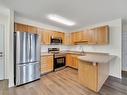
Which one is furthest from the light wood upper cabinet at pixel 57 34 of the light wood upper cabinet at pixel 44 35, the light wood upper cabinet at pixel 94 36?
the light wood upper cabinet at pixel 94 36

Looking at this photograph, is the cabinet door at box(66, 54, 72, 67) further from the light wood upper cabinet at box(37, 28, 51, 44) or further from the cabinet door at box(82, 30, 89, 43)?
the light wood upper cabinet at box(37, 28, 51, 44)

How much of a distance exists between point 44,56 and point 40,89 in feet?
5.15

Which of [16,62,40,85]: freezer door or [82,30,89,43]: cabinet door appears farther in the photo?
[82,30,89,43]: cabinet door

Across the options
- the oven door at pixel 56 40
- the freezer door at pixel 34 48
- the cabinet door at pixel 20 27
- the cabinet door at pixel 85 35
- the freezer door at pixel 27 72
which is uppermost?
the cabinet door at pixel 20 27

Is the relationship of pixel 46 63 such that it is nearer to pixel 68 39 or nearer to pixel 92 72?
pixel 92 72

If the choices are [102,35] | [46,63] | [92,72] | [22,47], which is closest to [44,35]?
[46,63]

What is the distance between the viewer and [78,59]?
3158 millimetres

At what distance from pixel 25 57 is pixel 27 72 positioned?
1.79 feet

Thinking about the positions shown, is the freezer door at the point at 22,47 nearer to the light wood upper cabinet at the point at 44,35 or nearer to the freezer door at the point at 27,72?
the freezer door at the point at 27,72

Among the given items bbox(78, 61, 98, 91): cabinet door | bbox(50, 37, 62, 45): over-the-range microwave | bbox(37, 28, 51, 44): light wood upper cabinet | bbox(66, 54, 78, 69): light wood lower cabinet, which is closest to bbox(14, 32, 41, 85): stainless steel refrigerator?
bbox(37, 28, 51, 44): light wood upper cabinet

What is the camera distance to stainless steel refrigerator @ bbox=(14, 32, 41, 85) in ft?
9.57

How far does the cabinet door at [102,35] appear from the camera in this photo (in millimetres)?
3758

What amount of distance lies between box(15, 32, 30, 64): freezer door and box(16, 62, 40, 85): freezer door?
207 mm

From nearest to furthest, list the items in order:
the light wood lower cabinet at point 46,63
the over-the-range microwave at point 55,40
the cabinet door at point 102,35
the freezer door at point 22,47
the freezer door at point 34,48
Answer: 1. the freezer door at point 22,47
2. the freezer door at point 34,48
3. the cabinet door at point 102,35
4. the light wood lower cabinet at point 46,63
5. the over-the-range microwave at point 55,40
